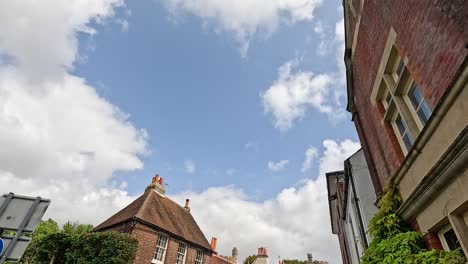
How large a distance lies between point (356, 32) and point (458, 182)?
18.2ft

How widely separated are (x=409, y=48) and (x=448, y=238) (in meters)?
3.49

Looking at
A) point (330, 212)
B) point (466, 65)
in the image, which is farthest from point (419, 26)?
point (330, 212)

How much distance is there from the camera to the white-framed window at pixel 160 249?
62.7 ft

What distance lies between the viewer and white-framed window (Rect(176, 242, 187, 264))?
21.3 metres

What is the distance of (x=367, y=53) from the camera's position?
23.8ft

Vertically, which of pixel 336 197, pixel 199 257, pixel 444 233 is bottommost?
pixel 444 233

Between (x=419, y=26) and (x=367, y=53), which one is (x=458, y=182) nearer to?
(x=419, y=26)

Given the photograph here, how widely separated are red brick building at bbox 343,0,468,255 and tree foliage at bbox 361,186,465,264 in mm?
203

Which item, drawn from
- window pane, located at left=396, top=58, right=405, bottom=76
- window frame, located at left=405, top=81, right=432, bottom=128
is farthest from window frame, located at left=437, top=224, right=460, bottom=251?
window pane, located at left=396, top=58, right=405, bottom=76

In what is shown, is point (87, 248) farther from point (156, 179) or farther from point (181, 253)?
point (156, 179)

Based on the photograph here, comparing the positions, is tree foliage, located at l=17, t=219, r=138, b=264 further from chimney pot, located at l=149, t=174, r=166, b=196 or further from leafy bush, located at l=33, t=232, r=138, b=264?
chimney pot, located at l=149, t=174, r=166, b=196

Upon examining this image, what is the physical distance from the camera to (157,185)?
24359 millimetres

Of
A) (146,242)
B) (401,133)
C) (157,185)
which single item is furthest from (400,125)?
(157,185)

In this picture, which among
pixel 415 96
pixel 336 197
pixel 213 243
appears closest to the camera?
pixel 415 96
